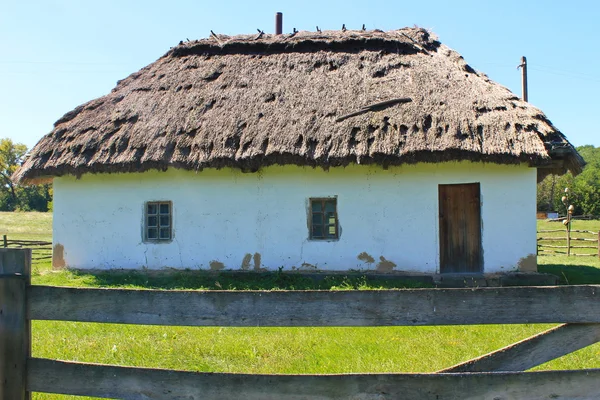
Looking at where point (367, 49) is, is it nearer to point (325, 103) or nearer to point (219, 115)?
point (325, 103)

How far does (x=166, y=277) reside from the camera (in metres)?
9.66

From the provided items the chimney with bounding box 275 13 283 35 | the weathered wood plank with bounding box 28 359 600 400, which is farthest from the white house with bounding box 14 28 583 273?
the weathered wood plank with bounding box 28 359 600 400

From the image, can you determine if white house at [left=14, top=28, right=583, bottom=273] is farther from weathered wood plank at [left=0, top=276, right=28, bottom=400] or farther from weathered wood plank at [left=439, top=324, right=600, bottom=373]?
weathered wood plank at [left=0, top=276, right=28, bottom=400]

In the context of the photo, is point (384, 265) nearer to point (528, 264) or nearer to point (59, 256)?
point (528, 264)

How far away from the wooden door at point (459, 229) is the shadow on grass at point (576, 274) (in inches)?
64.0

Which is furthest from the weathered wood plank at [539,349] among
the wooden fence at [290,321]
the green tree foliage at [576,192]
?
the green tree foliage at [576,192]

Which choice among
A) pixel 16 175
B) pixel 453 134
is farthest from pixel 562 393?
pixel 16 175

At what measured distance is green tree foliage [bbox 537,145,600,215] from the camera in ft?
140

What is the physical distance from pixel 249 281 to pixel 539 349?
22.6 ft

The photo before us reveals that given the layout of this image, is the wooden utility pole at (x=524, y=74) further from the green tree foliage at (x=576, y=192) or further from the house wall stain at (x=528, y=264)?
the green tree foliage at (x=576, y=192)

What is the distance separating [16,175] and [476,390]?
10912 millimetres

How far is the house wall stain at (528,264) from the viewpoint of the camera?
9.05m

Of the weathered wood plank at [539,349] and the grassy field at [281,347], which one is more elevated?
the weathered wood plank at [539,349]

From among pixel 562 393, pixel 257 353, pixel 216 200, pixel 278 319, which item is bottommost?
pixel 257 353
